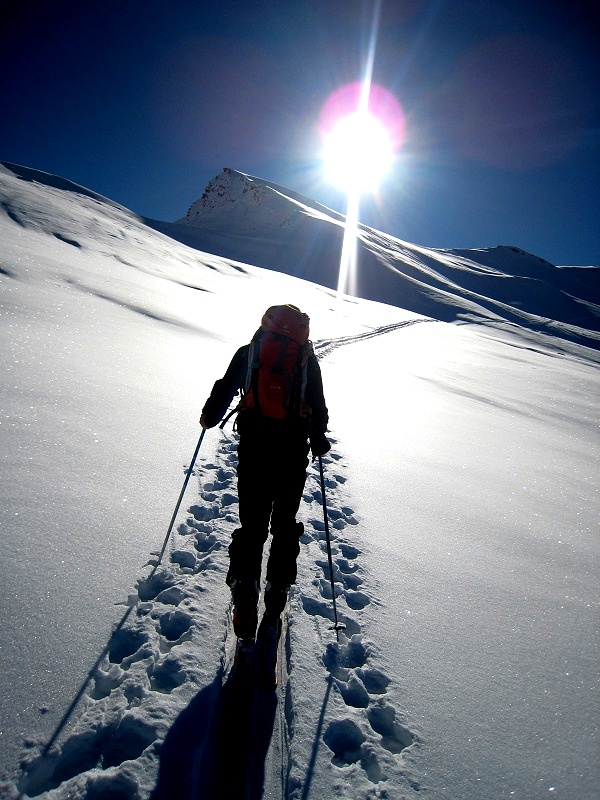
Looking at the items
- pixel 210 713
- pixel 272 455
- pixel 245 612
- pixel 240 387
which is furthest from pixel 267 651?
pixel 240 387

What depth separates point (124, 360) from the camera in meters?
7.46

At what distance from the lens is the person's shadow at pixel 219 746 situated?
1.94 meters

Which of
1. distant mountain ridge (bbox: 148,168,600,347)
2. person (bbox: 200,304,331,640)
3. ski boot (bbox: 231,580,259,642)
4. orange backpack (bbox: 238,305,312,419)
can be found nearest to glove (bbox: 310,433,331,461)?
person (bbox: 200,304,331,640)

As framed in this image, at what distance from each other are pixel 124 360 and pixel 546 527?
6.66 meters

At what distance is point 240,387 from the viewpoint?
9.62 ft

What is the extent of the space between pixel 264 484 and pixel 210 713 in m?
1.20

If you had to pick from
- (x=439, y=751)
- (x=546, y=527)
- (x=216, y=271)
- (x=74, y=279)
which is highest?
(x=216, y=271)

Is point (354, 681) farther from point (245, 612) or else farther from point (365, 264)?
point (365, 264)

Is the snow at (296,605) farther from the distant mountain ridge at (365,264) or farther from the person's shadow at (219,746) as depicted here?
the distant mountain ridge at (365,264)

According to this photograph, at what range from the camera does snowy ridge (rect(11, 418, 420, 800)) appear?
192 centimetres

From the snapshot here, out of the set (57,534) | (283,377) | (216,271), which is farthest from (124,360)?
(216,271)

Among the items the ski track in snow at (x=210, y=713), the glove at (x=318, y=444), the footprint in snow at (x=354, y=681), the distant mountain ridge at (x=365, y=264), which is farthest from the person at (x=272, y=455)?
the distant mountain ridge at (x=365, y=264)

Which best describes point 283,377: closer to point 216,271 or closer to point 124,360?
point 124,360

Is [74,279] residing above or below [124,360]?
above
